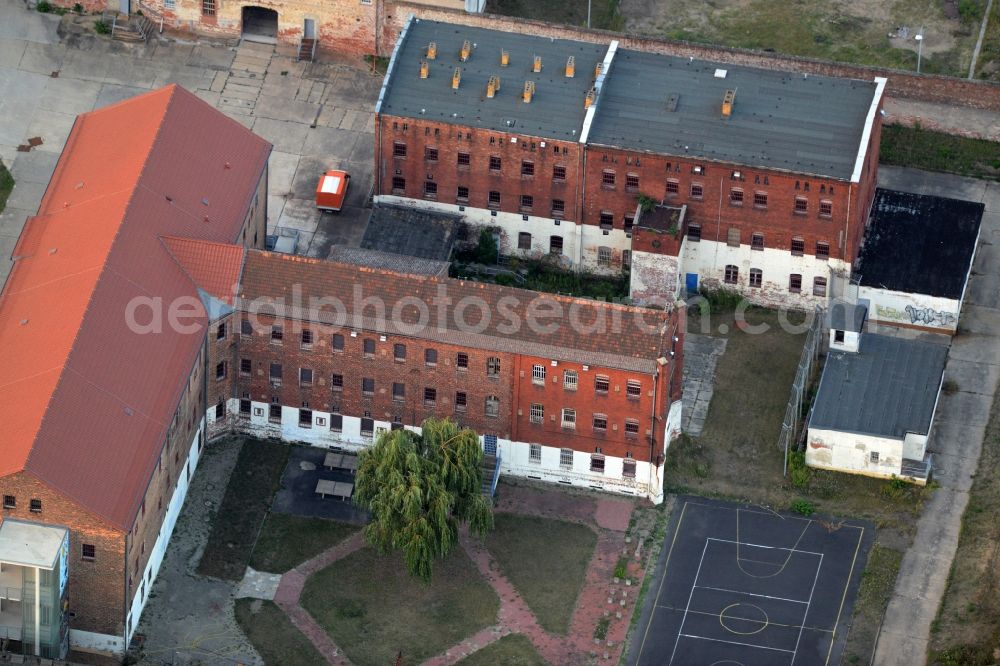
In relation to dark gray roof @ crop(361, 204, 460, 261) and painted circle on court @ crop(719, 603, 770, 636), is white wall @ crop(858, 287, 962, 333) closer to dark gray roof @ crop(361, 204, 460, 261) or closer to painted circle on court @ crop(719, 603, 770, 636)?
dark gray roof @ crop(361, 204, 460, 261)

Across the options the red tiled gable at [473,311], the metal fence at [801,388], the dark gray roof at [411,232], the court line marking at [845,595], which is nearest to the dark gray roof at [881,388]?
the metal fence at [801,388]

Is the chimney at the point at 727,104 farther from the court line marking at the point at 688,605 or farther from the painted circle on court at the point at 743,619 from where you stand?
the painted circle on court at the point at 743,619

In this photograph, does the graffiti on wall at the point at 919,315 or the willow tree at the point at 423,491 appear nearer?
the willow tree at the point at 423,491

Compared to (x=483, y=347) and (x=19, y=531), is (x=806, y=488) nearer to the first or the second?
(x=483, y=347)

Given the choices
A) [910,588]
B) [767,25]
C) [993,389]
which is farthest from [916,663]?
[767,25]

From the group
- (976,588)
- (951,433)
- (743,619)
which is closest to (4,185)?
(743,619)

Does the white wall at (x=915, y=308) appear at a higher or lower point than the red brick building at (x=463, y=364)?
higher

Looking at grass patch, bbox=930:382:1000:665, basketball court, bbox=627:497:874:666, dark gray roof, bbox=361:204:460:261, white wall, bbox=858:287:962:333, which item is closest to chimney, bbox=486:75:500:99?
dark gray roof, bbox=361:204:460:261
